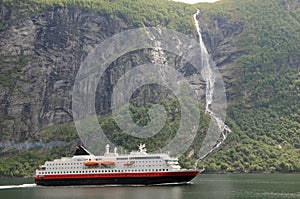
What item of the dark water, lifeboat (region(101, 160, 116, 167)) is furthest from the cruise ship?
the dark water

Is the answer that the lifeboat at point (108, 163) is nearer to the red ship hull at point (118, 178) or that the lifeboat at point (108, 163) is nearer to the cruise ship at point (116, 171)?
the cruise ship at point (116, 171)

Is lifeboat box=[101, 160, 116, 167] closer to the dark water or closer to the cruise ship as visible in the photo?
the cruise ship

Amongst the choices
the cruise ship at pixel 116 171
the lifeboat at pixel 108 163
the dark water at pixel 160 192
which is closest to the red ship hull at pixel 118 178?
the cruise ship at pixel 116 171

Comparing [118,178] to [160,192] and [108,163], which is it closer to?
[108,163]

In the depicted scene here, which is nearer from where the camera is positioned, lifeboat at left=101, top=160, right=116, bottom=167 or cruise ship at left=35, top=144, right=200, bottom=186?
cruise ship at left=35, top=144, right=200, bottom=186

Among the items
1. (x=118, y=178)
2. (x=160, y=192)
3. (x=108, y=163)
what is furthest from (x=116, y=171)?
(x=160, y=192)

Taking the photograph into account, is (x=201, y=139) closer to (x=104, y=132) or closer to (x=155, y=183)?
(x=104, y=132)

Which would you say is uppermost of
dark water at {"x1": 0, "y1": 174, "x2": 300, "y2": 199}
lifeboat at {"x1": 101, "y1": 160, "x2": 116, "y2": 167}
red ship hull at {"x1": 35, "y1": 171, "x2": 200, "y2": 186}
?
lifeboat at {"x1": 101, "y1": 160, "x2": 116, "y2": 167}

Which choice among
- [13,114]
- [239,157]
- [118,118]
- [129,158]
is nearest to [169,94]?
[118,118]
